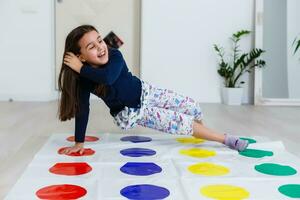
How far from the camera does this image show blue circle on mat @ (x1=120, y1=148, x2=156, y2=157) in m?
2.01

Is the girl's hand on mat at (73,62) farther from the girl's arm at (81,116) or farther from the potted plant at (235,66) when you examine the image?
the potted plant at (235,66)

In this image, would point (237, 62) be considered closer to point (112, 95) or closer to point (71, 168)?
point (112, 95)

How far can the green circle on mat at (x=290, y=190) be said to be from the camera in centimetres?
150

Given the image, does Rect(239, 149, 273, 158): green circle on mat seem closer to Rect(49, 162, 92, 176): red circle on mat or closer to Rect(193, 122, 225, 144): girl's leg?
Rect(193, 122, 225, 144): girl's leg

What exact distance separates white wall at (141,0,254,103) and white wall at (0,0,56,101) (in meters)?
0.93

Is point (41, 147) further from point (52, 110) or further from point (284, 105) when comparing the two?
point (284, 105)

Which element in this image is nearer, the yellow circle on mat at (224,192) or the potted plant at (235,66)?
the yellow circle on mat at (224,192)

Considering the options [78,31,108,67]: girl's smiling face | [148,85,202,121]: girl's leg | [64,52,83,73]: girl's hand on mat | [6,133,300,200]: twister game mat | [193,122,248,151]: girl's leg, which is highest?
[78,31,108,67]: girl's smiling face

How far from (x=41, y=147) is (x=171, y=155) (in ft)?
2.25

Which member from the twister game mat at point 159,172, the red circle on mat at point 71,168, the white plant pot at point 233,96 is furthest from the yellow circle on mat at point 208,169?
the white plant pot at point 233,96

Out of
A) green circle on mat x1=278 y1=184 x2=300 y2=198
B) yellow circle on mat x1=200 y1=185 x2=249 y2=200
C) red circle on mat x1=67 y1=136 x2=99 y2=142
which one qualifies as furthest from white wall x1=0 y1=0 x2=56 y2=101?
green circle on mat x1=278 y1=184 x2=300 y2=198

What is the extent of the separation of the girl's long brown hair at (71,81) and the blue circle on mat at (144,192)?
58 cm

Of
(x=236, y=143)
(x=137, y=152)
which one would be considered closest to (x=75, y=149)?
(x=137, y=152)

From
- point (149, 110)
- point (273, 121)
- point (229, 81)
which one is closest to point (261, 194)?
point (149, 110)
